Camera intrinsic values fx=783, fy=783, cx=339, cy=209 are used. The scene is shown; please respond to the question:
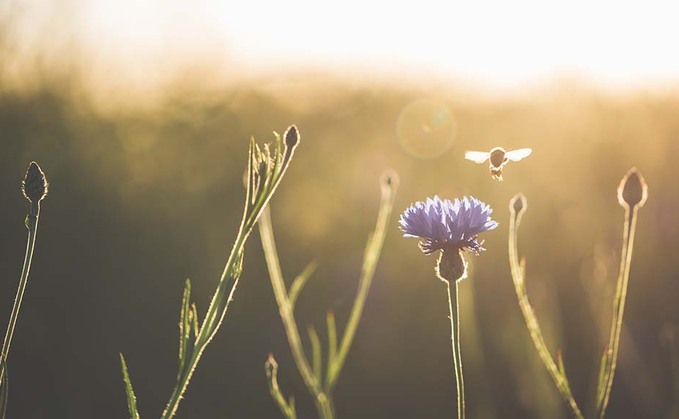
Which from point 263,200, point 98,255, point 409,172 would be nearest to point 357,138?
point 409,172

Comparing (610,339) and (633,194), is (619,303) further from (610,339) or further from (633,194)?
(633,194)

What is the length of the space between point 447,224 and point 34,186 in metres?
0.53

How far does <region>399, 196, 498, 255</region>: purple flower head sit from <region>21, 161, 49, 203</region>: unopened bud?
1.49 ft

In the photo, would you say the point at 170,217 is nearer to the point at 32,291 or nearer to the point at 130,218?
the point at 130,218

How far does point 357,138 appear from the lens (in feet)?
15.6

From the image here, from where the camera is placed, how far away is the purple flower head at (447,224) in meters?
1.06

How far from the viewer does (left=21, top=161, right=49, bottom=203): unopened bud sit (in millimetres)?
856

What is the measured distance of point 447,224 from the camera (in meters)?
1.07

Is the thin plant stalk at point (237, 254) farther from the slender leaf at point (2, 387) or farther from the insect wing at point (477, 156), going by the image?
the insect wing at point (477, 156)

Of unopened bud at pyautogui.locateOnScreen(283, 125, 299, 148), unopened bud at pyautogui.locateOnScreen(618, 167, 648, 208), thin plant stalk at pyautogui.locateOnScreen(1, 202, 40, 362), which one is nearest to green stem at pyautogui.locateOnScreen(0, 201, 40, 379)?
thin plant stalk at pyautogui.locateOnScreen(1, 202, 40, 362)

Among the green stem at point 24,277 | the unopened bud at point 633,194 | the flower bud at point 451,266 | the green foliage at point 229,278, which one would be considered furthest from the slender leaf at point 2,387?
the unopened bud at point 633,194

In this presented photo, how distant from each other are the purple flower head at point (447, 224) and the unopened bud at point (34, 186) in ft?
1.49

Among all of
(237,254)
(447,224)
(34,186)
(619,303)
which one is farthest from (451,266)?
(34,186)

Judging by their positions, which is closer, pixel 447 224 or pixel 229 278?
pixel 229 278
